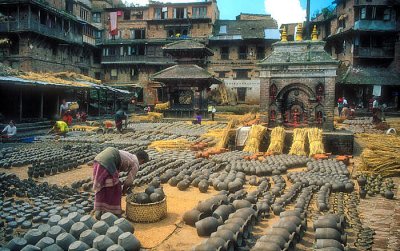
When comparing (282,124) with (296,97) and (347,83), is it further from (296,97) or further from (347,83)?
(347,83)

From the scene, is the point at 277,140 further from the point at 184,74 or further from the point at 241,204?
the point at 184,74

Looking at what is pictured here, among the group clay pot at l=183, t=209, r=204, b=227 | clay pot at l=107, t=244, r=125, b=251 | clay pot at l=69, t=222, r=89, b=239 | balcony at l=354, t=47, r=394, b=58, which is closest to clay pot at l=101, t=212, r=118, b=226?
clay pot at l=69, t=222, r=89, b=239

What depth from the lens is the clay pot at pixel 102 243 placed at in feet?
16.2

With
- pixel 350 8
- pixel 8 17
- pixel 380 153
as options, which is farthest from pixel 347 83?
pixel 8 17

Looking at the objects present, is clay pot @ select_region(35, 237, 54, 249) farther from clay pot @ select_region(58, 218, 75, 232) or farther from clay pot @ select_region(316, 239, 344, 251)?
clay pot @ select_region(316, 239, 344, 251)

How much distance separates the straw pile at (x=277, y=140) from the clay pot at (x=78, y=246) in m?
9.78

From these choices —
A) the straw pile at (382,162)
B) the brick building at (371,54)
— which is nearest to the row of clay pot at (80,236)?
the straw pile at (382,162)

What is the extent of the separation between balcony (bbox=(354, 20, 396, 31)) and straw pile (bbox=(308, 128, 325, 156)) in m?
26.4

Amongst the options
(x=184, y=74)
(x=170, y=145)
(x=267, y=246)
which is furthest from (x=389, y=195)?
(x=184, y=74)

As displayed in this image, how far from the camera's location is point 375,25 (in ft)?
116

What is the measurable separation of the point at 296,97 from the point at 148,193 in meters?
10.6

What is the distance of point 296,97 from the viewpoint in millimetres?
15617

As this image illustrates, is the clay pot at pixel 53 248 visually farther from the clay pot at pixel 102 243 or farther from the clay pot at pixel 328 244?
the clay pot at pixel 328 244

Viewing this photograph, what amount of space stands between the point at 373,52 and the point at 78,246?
1487 inches
